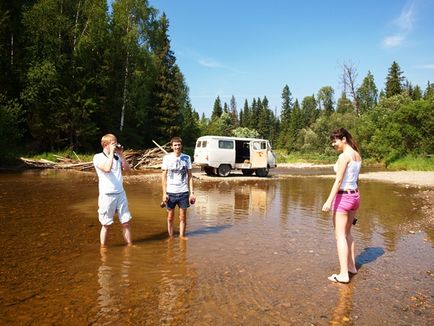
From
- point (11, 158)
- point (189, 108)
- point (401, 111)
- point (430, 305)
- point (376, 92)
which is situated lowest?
point (430, 305)

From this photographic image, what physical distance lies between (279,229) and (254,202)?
13.6ft

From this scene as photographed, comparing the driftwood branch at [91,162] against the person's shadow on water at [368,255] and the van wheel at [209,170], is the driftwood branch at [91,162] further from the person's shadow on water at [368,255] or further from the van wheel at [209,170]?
the person's shadow on water at [368,255]

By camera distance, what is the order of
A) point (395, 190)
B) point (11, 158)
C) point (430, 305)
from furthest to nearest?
point (11, 158)
point (395, 190)
point (430, 305)

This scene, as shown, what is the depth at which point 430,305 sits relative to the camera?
4137 mm

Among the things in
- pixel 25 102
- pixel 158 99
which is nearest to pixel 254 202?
pixel 25 102

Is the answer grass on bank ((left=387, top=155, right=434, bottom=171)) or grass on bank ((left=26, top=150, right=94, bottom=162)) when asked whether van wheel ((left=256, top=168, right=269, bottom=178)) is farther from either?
grass on bank ((left=387, top=155, right=434, bottom=171))

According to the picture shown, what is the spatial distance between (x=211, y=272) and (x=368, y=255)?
291 centimetres

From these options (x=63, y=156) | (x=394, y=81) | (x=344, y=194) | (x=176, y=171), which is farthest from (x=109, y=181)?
(x=394, y=81)

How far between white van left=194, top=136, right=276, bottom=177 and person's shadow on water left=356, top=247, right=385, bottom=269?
1576 centimetres

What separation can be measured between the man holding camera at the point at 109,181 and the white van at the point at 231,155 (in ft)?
51.6

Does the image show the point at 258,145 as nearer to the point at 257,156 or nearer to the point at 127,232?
the point at 257,156

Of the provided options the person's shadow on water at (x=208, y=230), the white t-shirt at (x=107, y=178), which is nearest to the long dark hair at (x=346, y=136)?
the white t-shirt at (x=107, y=178)

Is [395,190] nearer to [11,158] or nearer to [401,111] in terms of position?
[401,111]

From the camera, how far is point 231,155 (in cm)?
2252
